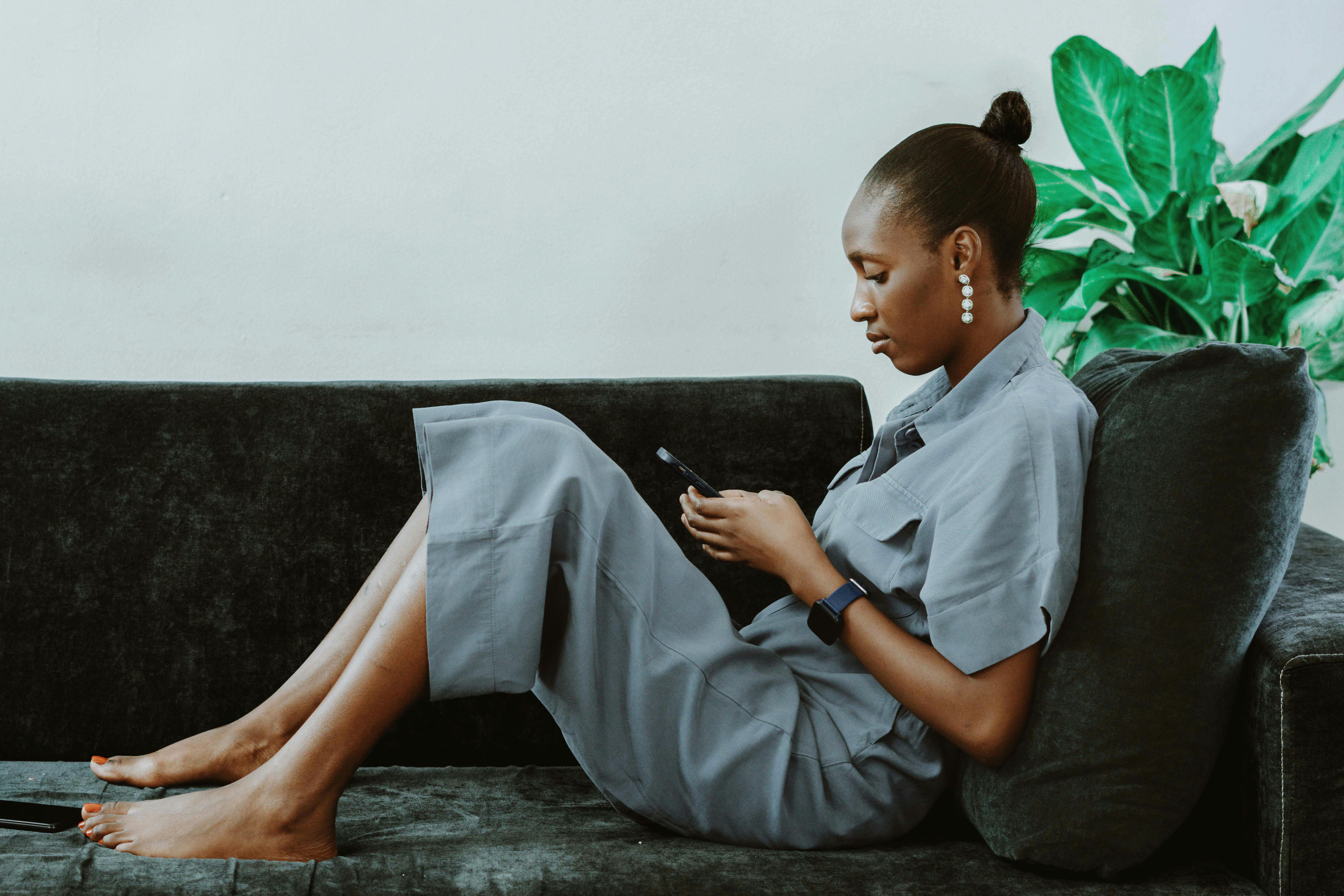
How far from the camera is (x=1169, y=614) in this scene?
2.76 ft

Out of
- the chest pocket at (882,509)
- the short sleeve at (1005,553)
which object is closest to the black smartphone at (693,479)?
the chest pocket at (882,509)

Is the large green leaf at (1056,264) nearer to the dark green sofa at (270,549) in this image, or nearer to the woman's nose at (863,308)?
the dark green sofa at (270,549)

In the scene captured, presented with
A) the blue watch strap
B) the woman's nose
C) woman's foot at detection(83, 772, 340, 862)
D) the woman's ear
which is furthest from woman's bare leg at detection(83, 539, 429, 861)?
the woman's ear

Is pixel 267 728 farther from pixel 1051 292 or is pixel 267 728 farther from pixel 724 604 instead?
pixel 1051 292

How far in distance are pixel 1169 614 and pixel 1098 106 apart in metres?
1.18

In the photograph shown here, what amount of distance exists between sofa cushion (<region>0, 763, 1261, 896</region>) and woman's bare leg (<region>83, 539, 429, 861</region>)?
2 cm

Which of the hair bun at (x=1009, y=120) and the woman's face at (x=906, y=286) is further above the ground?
the hair bun at (x=1009, y=120)

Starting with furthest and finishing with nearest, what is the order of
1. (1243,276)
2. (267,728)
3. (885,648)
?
(1243,276) < (267,728) < (885,648)

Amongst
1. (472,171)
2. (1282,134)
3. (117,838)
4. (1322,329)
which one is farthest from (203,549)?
(1282,134)

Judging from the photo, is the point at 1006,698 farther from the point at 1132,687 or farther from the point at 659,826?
the point at 659,826

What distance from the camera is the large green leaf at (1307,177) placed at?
1661mm

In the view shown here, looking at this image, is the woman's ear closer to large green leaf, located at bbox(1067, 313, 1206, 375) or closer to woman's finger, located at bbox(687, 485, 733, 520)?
woman's finger, located at bbox(687, 485, 733, 520)

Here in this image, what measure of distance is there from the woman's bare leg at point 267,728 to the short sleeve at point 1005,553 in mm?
571

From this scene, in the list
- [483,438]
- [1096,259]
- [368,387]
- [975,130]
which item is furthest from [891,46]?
[483,438]
